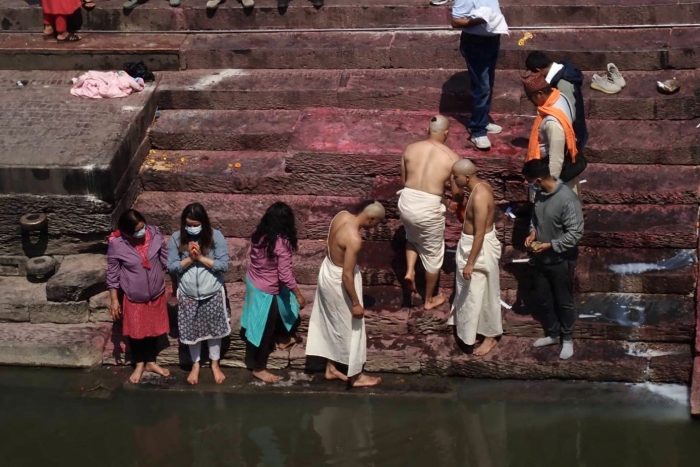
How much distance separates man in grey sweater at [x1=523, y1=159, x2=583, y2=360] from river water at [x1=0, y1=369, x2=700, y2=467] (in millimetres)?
469

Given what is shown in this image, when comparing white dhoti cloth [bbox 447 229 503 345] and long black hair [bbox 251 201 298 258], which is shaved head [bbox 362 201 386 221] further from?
white dhoti cloth [bbox 447 229 503 345]

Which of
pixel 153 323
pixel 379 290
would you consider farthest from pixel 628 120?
pixel 153 323

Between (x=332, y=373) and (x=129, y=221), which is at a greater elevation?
(x=129, y=221)

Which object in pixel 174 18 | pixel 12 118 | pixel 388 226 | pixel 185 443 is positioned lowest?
pixel 185 443

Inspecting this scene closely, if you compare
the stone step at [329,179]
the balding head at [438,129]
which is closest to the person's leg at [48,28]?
the stone step at [329,179]

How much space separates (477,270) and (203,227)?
78.6 inches

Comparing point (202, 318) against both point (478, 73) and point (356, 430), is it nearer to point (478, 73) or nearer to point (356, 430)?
point (356, 430)

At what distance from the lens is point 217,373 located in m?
7.97

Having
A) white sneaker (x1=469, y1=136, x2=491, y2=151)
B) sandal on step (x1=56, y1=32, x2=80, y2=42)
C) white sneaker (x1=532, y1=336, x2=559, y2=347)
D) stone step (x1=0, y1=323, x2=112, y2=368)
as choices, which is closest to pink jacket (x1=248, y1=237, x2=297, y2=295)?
stone step (x1=0, y1=323, x2=112, y2=368)

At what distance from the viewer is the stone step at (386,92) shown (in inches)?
369

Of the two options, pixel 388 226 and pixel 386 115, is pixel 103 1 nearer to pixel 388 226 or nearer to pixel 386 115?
pixel 386 115

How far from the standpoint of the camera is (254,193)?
9305mm

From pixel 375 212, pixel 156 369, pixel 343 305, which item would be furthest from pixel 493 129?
pixel 156 369

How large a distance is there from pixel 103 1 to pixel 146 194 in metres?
2.77
